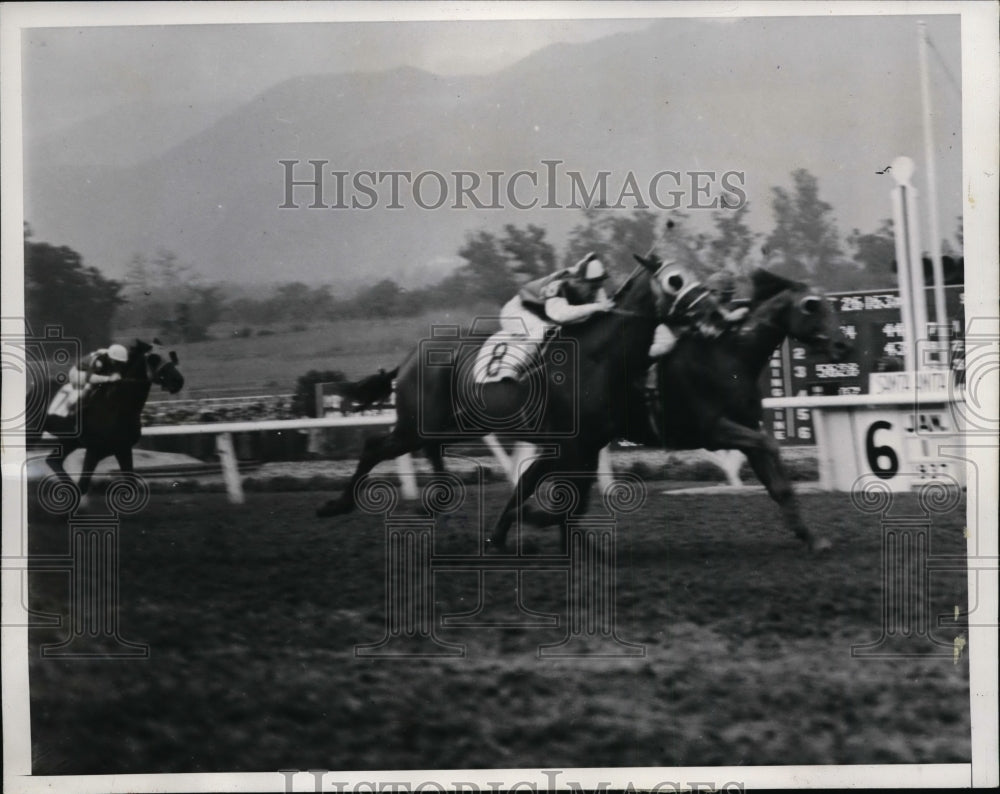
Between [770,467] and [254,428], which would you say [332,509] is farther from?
[770,467]

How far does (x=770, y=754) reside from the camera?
376cm

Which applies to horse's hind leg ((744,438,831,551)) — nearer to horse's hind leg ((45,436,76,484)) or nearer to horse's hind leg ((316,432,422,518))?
horse's hind leg ((316,432,422,518))

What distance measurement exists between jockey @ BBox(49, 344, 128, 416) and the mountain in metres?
0.35

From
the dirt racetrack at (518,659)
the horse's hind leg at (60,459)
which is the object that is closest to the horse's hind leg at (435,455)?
the dirt racetrack at (518,659)

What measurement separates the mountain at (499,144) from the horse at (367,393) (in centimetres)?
41

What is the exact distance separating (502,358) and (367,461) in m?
0.69

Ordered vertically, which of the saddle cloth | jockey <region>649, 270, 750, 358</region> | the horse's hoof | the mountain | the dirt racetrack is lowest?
the dirt racetrack

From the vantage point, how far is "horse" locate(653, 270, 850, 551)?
3.76m

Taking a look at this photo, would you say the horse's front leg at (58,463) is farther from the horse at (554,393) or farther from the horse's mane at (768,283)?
the horse's mane at (768,283)

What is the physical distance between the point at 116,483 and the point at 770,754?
2887 millimetres

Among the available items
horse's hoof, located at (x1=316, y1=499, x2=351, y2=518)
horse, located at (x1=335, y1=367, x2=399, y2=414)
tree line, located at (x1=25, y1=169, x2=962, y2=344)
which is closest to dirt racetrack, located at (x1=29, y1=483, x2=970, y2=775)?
horse's hoof, located at (x1=316, y1=499, x2=351, y2=518)

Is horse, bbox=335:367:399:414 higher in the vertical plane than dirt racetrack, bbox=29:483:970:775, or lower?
higher

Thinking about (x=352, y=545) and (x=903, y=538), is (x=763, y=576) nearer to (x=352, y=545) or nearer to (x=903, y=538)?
(x=903, y=538)

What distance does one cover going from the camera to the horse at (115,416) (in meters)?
3.75
